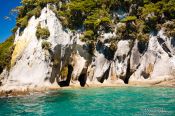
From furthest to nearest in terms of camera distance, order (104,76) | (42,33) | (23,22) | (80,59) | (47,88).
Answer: (23,22) < (80,59) < (104,76) < (42,33) < (47,88)

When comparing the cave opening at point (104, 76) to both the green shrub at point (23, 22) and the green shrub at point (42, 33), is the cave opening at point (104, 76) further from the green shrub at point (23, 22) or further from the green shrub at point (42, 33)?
the green shrub at point (23, 22)

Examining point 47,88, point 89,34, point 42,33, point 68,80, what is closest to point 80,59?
point 68,80

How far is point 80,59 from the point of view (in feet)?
175

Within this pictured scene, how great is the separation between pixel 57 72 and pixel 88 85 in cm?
584

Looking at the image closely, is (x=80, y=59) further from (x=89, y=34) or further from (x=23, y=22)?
(x=23, y=22)

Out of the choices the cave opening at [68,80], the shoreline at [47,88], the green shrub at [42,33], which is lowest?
the shoreline at [47,88]

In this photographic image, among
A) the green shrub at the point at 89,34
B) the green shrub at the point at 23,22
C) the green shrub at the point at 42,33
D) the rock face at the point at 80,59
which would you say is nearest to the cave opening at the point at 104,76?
the rock face at the point at 80,59

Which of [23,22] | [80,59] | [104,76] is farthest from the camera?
[23,22]

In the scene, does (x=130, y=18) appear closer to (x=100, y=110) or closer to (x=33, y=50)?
(x=33, y=50)

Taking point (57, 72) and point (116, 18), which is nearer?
point (57, 72)

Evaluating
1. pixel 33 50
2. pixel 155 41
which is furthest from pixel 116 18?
pixel 33 50

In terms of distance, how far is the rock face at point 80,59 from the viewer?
161ft

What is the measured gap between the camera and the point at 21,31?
55.9 meters

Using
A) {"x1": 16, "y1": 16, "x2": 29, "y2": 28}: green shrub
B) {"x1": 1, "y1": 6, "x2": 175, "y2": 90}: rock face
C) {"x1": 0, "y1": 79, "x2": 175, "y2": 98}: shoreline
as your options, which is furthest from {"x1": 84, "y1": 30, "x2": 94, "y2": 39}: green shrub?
{"x1": 16, "y1": 16, "x2": 29, "y2": 28}: green shrub
